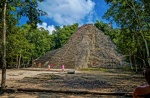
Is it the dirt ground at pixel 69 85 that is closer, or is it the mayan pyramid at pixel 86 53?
the dirt ground at pixel 69 85

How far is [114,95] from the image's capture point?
12.4m

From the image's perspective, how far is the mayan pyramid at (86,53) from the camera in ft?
190

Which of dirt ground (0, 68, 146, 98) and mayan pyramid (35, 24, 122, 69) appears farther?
mayan pyramid (35, 24, 122, 69)

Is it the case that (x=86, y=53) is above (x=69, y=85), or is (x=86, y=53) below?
above

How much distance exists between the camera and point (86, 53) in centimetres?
6138

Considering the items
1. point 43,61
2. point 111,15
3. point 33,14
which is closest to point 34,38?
point 43,61

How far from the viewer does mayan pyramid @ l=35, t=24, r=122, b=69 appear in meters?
57.9

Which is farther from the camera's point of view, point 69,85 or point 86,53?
point 86,53

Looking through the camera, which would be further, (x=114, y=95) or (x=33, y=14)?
(x=33, y=14)

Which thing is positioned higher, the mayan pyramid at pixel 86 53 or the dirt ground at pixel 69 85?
the mayan pyramid at pixel 86 53

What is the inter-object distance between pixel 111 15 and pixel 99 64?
38132mm

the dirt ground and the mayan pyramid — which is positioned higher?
the mayan pyramid

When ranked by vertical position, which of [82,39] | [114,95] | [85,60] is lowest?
[114,95]

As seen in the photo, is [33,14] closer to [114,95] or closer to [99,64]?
[114,95]
